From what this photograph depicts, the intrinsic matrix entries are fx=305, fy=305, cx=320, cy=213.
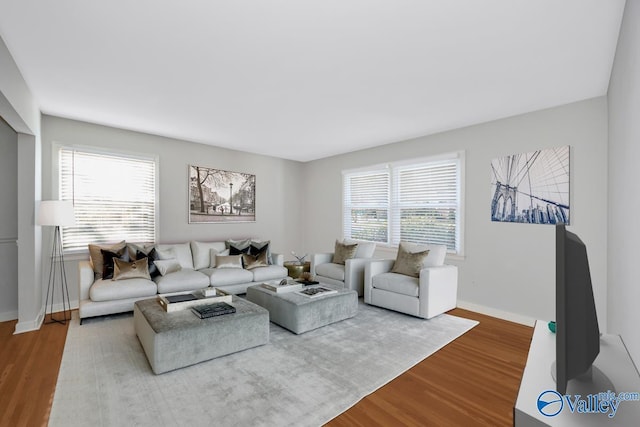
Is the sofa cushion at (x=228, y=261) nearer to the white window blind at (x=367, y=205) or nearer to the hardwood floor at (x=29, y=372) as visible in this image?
the hardwood floor at (x=29, y=372)

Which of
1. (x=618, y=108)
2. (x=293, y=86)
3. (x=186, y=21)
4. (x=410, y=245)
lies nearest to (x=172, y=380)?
Answer: (x=186, y=21)

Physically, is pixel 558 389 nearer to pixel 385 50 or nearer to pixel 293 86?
pixel 385 50

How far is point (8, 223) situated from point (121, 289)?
167cm

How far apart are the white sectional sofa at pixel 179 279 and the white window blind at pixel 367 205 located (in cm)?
171

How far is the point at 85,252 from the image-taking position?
440 cm

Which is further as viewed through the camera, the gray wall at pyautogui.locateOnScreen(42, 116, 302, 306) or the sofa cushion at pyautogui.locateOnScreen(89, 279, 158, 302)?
the gray wall at pyautogui.locateOnScreen(42, 116, 302, 306)

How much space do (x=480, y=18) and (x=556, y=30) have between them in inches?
23.8

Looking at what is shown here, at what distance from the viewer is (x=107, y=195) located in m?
4.57

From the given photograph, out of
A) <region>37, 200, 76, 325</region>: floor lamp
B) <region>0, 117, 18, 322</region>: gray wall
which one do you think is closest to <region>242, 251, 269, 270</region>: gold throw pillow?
<region>37, 200, 76, 325</region>: floor lamp

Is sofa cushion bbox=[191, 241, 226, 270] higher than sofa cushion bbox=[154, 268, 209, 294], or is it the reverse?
sofa cushion bbox=[191, 241, 226, 270]

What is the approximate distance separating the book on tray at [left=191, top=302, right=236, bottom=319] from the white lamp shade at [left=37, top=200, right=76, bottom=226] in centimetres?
200

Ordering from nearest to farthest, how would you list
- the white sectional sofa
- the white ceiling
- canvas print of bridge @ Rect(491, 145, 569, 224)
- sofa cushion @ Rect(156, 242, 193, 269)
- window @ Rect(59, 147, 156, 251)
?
the white ceiling, canvas print of bridge @ Rect(491, 145, 569, 224), the white sectional sofa, window @ Rect(59, 147, 156, 251), sofa cushion @ Rect(156, 242, 193, 269)

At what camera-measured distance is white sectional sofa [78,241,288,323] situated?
3.66 meters

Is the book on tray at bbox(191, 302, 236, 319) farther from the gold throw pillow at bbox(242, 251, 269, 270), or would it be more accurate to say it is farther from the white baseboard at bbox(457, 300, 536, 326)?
the white baseboard at bbox(457, 300, 536, 326)
